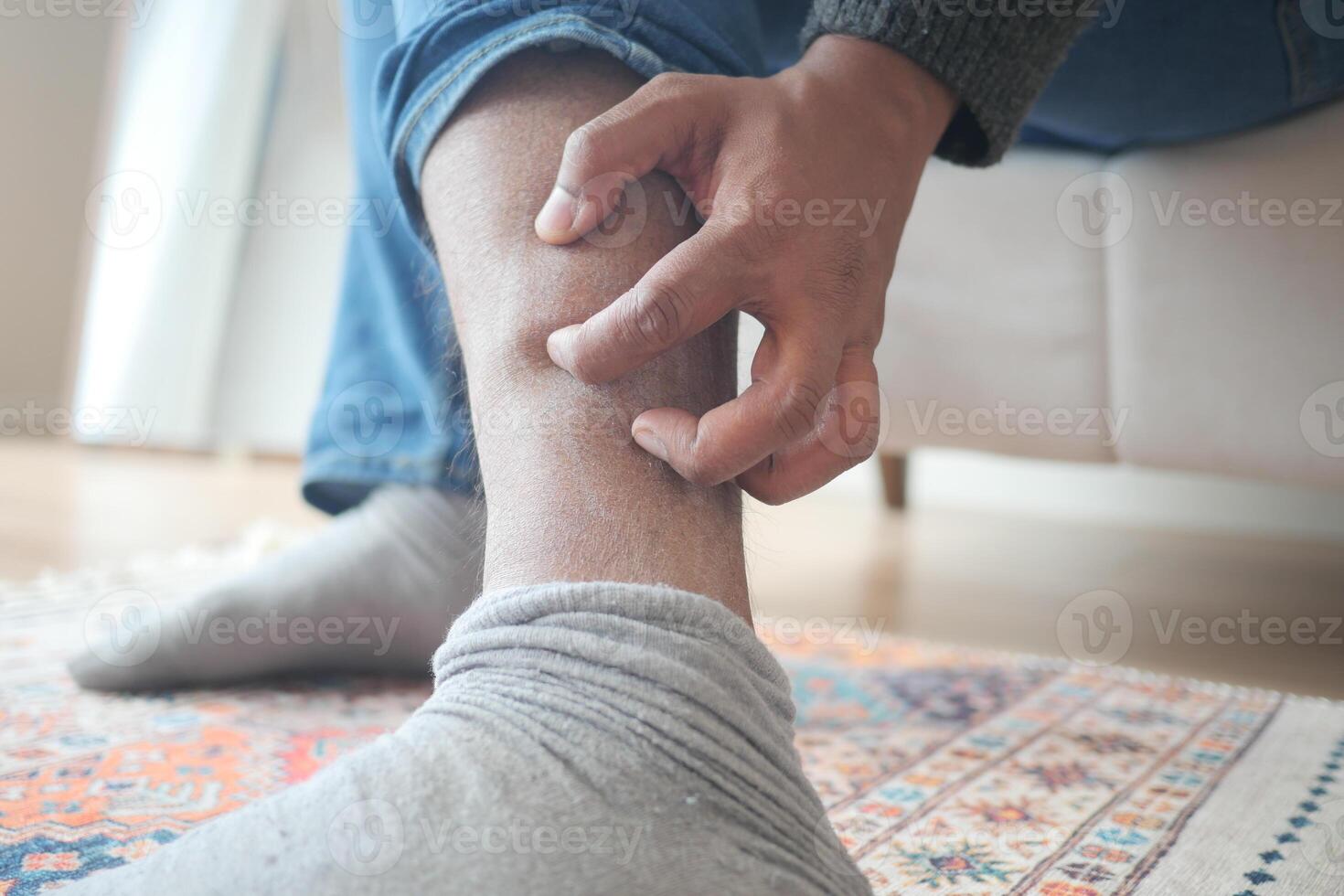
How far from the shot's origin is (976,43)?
18.2 inches

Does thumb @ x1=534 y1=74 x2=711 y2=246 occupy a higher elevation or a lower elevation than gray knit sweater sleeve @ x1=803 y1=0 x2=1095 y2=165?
lower

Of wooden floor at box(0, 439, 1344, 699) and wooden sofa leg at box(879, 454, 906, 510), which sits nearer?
wooden floor at box(0, 439, 1344, 699)

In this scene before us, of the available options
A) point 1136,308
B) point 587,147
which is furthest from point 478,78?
point 1136,308

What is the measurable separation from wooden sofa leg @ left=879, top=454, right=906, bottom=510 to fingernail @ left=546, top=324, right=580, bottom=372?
1689 millimetres

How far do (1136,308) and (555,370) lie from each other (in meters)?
0.71

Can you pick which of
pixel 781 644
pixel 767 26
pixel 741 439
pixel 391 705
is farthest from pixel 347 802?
pixel 781 644

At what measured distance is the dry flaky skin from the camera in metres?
0.38

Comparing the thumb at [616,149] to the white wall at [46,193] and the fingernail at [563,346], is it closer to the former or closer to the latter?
the fingernail at [563,346]

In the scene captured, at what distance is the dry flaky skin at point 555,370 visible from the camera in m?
0.38

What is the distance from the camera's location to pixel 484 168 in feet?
1.41

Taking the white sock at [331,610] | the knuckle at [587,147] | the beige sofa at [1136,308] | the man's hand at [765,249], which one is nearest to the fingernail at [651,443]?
the man's hand at [765,249]

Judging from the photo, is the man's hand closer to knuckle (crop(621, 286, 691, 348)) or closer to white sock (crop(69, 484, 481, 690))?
knuckle (crop(621, 286, 691, 348))

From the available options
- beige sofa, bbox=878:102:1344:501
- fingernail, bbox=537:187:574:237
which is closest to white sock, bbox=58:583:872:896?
fingernail, bbox=537:187:574:237

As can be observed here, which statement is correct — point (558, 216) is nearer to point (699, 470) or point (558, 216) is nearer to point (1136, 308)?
point (699, 470)
